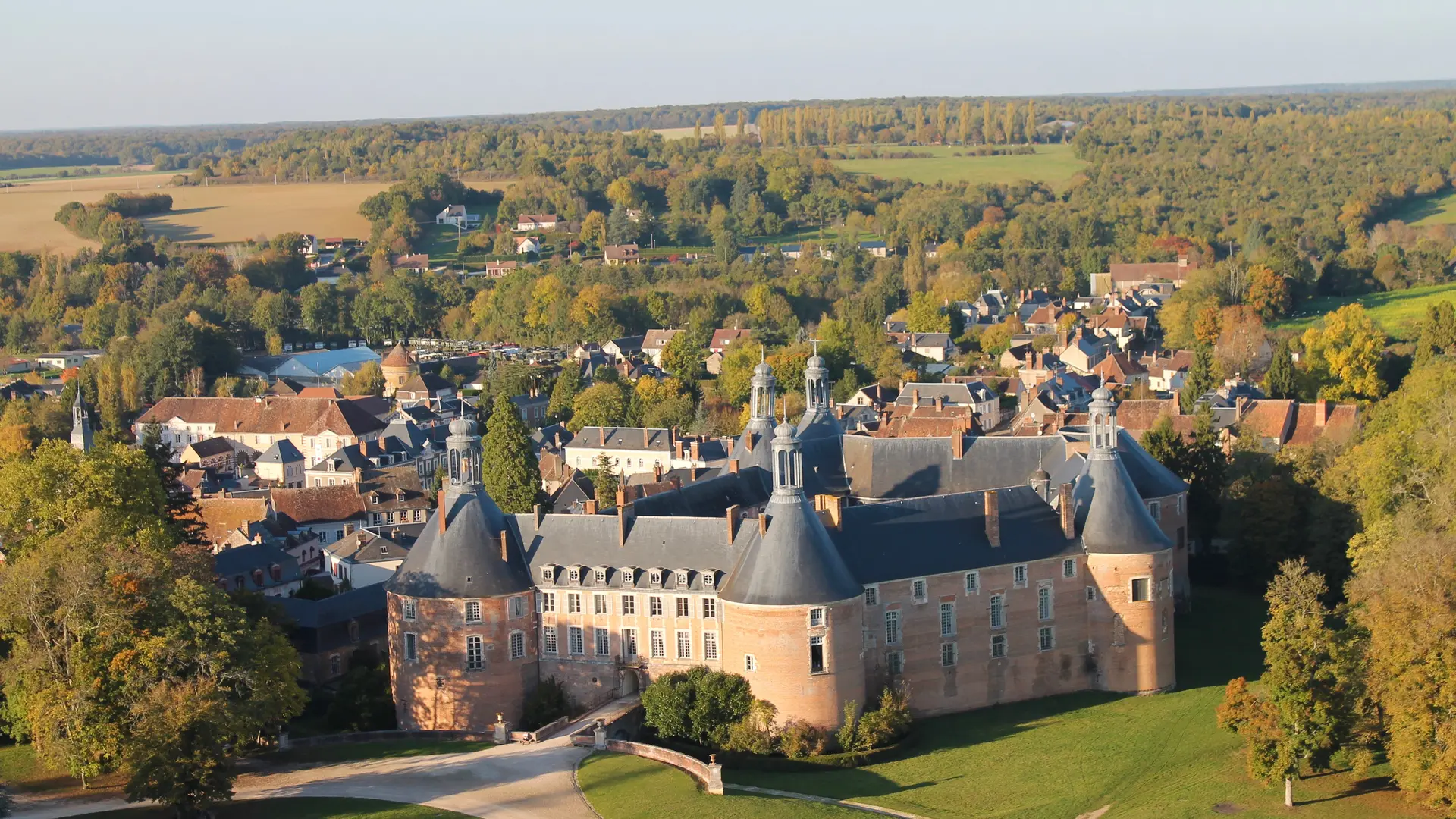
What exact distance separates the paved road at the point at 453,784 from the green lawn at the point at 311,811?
1.33 ft

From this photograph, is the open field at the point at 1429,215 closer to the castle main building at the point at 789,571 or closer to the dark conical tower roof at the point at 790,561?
the castle main building at the point at 789,571

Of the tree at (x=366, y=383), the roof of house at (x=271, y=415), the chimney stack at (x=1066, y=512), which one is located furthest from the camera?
the tree at (x=366, y=383)

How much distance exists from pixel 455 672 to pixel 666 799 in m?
10.5

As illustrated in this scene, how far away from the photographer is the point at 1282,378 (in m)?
108

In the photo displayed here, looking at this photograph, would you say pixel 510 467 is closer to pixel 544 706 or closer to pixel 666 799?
pixel 544 706

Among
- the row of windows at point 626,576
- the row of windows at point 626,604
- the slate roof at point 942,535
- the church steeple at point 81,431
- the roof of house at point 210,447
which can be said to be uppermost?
the slate roof at point 942,535

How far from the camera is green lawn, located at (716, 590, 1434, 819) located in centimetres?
4972

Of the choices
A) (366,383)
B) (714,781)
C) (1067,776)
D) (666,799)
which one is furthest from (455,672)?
(366,383)

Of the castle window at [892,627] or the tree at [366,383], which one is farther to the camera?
the tree at [366,383]

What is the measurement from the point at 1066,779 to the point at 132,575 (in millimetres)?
26844

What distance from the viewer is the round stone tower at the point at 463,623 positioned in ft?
188

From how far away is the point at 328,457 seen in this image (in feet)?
354

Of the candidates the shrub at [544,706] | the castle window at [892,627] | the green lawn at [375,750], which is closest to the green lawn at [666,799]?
the green lawn at [375,750]

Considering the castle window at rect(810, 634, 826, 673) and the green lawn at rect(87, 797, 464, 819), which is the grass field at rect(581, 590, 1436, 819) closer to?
the castle window at rect(810, 634, 826, 673)
